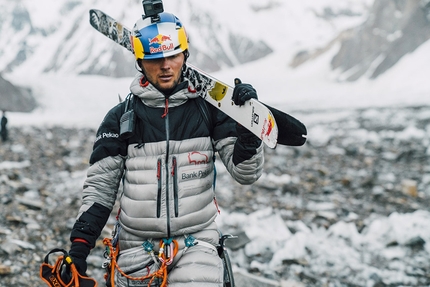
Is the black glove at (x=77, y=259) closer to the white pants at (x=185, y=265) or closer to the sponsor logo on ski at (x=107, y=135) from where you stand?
the white pants at (x=185, y=265)

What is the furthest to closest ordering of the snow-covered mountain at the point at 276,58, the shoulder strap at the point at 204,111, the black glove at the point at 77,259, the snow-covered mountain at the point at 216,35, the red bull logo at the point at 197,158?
the snow-covered mountain at the point at 216,35 < the snow-covered mountain at the point at 276,58 < the shoulder strap at the point at 204,111 < the red bull logo at the point at 197,158 < the black glove at the point at 77,259

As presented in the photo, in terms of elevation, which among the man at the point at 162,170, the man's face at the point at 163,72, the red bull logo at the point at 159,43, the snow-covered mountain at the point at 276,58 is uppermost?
the snow-covered mountain at the point at 276,58

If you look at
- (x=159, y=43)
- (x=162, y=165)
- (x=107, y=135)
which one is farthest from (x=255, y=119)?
(x=107, y=135)

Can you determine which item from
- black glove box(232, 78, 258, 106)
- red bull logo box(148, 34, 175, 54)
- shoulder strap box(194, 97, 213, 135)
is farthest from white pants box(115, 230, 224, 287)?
red bull logo box(148, 34, 175, 54)

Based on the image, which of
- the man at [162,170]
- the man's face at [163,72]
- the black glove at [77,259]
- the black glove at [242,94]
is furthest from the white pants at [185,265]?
the man's face at [163,72]

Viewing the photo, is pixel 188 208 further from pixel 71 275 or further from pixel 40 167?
pixel 40 167

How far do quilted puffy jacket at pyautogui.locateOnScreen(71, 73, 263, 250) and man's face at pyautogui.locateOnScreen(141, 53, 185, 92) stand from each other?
51mm

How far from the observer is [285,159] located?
1341cm

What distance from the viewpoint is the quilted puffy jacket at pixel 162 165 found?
3.20m

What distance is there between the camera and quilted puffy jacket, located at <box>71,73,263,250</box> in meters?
3.20

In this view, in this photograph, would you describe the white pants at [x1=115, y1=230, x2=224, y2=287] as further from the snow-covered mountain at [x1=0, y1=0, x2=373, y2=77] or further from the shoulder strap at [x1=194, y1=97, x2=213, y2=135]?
the snow-covered mountain at [x1=0, y1=0, x2=373, y2=77]

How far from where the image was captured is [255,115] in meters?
3.18

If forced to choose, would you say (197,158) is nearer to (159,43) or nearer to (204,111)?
(204,111)

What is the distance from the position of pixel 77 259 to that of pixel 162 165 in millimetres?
849
